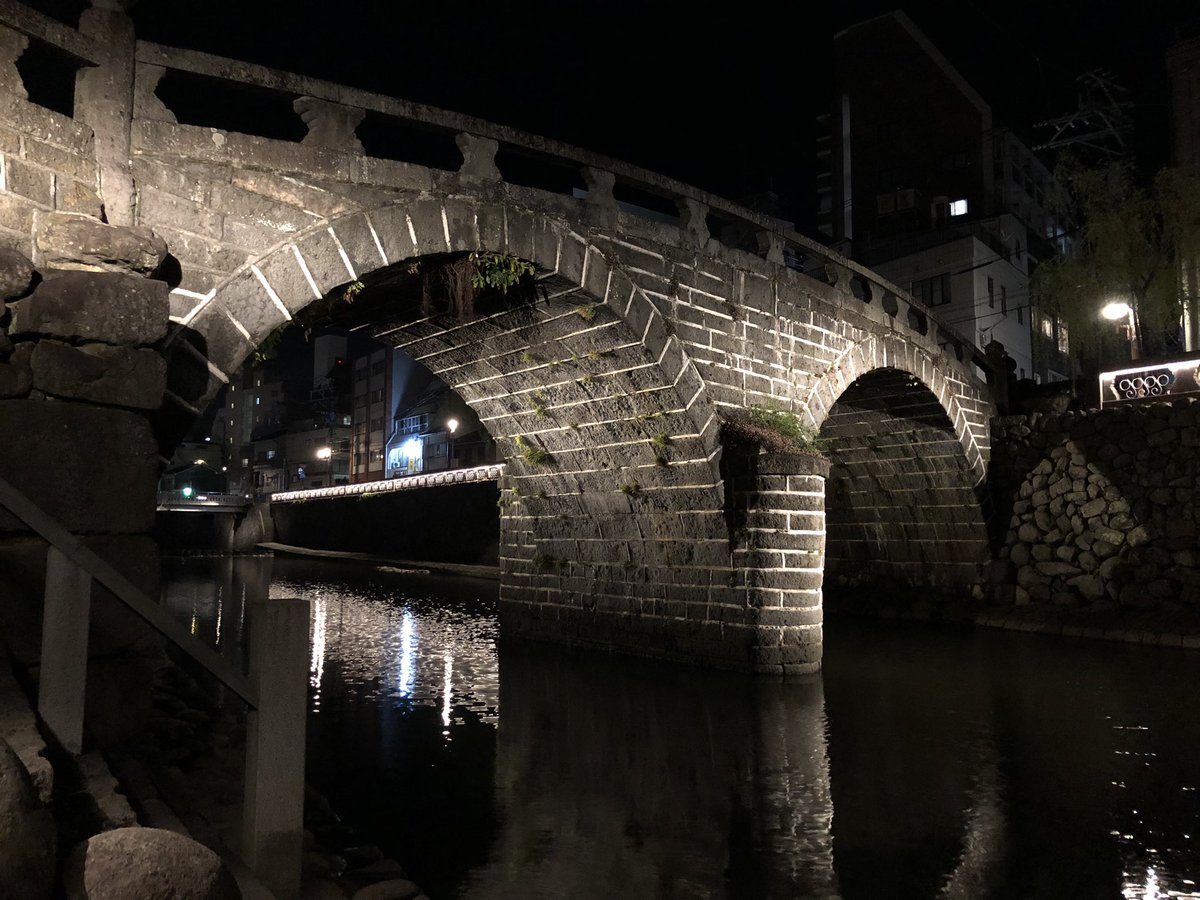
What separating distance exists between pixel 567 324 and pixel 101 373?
613cm

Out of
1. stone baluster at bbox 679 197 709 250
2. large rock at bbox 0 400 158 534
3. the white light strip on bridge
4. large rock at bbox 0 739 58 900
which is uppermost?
stone baluster at bbox 679 197 709 250

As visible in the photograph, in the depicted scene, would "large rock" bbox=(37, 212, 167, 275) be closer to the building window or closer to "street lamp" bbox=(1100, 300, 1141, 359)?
"street lamp" bbox=(1100, 300, 1141, 359)

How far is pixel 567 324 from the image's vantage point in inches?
424

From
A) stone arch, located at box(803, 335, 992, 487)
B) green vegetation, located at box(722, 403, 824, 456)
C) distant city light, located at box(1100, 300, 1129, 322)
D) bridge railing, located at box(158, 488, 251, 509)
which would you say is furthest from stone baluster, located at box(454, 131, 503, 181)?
bridge railing, located at box(158, 488, 251, 509)

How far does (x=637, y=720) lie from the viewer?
29.6 ft

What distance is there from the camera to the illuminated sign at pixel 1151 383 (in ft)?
52.1

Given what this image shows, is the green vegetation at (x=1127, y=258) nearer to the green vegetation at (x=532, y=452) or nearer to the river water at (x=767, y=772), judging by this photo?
the river water at (x=767, y=772)

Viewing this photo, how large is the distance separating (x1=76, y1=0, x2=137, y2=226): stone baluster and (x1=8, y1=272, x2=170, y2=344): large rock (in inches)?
54.1

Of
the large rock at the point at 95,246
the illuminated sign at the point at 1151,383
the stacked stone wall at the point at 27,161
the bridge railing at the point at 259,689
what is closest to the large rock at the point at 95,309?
the large rock at the point at 95,246

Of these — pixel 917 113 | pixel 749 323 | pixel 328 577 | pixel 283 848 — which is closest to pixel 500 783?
pixel 283 848

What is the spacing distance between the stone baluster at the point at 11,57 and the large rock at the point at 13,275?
1.61m

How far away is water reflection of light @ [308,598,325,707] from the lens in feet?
35.8

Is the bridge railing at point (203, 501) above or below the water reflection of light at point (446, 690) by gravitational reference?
above

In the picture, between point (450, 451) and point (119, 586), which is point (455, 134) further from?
point (450, 451)
